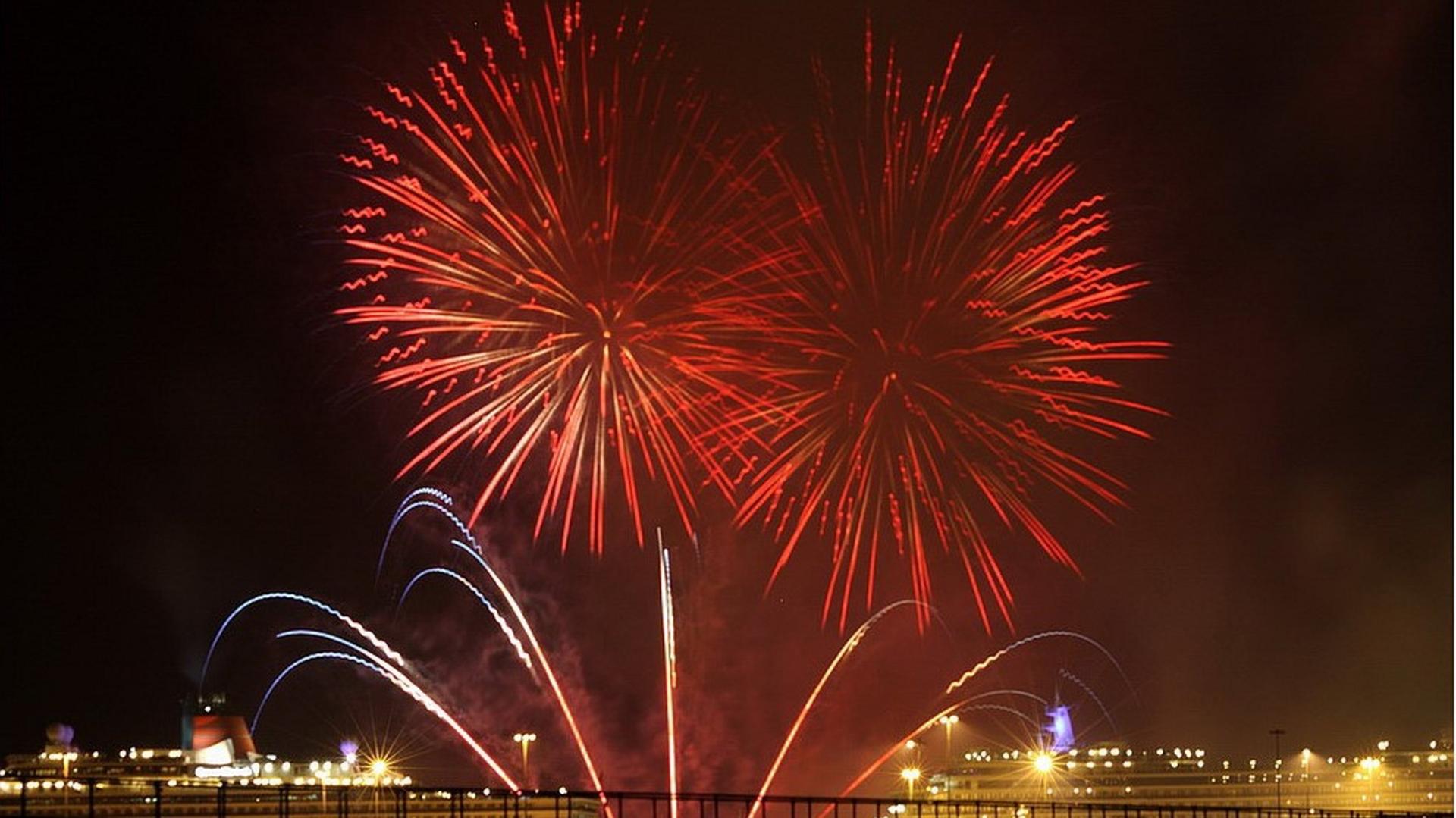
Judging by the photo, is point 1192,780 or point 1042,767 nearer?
point 1042,767

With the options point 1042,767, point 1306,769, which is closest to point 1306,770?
point 1306,769

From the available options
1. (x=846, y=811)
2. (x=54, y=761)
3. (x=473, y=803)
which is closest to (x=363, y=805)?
(x=473, y=803)

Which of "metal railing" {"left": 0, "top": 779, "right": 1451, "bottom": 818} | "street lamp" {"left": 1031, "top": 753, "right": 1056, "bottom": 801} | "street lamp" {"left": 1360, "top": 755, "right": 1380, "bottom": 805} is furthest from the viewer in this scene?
"street lamp" {"left": 1360, "top": 755, "right": 1380, "bottom": 805}

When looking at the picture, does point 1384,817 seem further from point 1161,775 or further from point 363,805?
point 1161,775

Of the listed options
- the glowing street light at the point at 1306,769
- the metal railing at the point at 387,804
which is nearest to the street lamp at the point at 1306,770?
the glowing street light at the point at 1306,769

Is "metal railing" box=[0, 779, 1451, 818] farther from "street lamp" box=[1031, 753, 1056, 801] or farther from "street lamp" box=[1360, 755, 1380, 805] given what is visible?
"street lamp" box=[1360, 755, 1380, 805]

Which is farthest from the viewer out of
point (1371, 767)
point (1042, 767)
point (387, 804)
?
point (1371, 767)

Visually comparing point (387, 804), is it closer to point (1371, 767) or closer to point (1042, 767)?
point (1042, 767)

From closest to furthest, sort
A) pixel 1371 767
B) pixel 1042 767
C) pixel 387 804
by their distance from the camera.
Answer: pixel 387 804, pixel 1042 767, pixel 1371 767

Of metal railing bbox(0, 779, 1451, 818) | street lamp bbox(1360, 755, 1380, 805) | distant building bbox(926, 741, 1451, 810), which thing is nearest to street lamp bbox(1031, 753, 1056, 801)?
distant building bbox(926, 741, 1451, 810)

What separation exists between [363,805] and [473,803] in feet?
18.5

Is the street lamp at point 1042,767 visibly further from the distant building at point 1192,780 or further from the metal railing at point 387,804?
the metal railing at point 387,804

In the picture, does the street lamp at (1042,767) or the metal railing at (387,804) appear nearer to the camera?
the metal railing at (387,804)

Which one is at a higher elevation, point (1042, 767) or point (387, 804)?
point (1042, 767)
